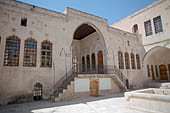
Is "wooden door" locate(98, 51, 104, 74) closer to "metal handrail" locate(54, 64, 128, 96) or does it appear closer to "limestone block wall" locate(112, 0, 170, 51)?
"metal handrail" locate(54, 64, 128, 96)

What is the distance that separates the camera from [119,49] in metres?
15.7

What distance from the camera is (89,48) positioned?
56.3 feet

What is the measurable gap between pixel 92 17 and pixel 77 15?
209 centimetres

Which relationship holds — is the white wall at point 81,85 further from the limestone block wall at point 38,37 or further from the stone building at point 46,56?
Answer: the limestone block wall at point 38,37

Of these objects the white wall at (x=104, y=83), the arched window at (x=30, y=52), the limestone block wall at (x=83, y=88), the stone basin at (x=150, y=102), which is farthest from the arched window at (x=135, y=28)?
the arched window at (x=30, y=52)

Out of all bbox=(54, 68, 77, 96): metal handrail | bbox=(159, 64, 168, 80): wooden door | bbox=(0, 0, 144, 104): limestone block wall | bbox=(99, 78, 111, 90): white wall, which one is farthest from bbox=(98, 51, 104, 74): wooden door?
bbox=(159, 64, 168, 80): wooden door

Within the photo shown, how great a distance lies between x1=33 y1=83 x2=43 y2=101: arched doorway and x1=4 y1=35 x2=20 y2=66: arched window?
2299 millimetres

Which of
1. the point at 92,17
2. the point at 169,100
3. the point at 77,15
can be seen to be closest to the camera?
the point at 169,100

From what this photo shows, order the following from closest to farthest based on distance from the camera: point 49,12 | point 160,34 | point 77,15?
point 49,12, point 77,15, point 160,34

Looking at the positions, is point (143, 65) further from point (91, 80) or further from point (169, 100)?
point (169, 100)

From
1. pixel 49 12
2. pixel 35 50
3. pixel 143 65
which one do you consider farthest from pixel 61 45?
pixel 143 65

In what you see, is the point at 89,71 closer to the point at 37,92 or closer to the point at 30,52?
the point at 37,92

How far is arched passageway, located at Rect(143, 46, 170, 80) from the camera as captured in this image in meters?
17.7

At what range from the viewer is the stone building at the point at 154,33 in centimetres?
1498
